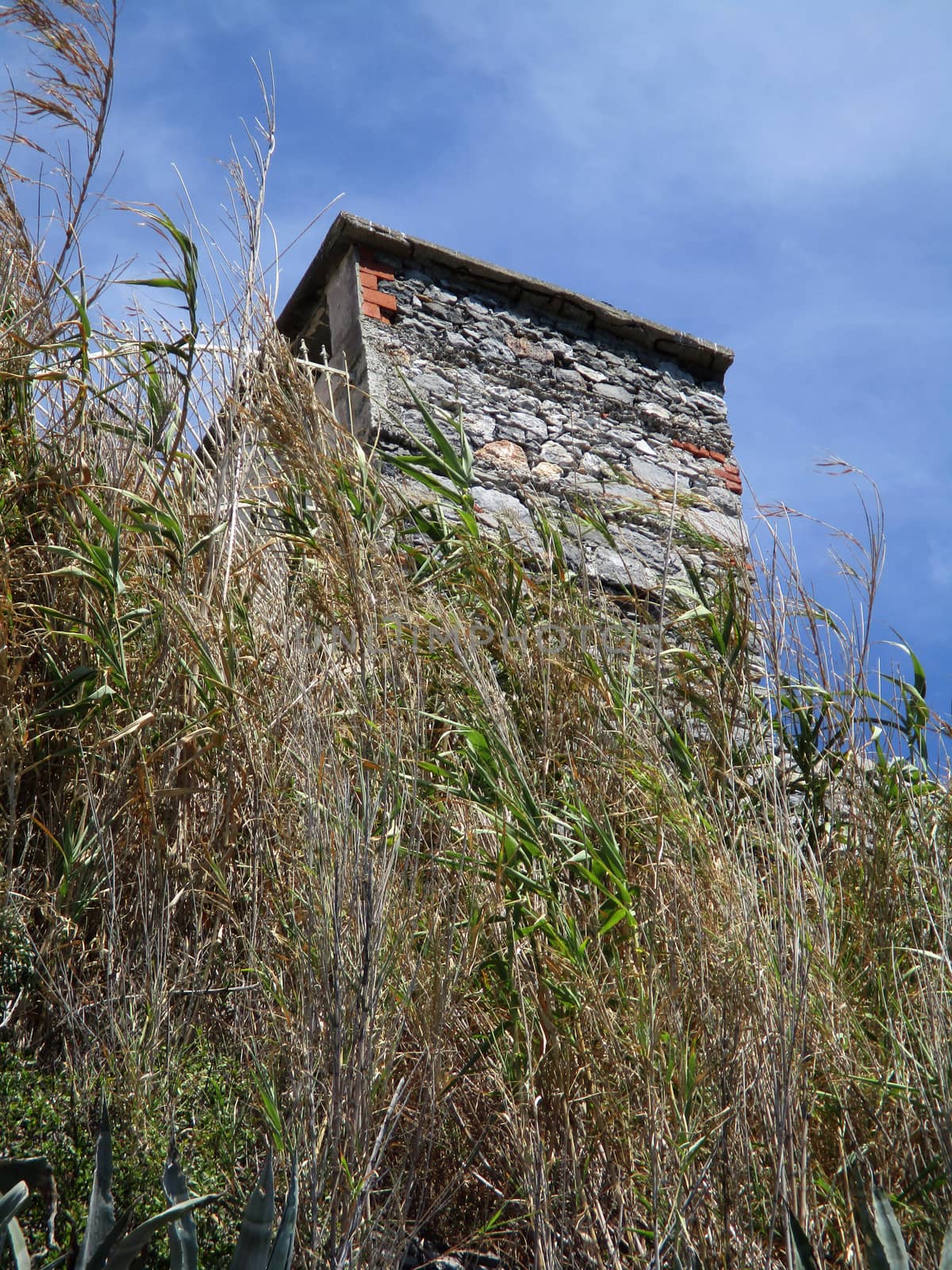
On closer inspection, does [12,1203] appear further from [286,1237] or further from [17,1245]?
[286,1237]

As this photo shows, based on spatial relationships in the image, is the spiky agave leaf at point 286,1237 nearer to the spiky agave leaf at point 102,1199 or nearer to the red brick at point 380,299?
the spiky agave leaf at point 102,1199

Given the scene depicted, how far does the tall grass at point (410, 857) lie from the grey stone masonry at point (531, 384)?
1.50m

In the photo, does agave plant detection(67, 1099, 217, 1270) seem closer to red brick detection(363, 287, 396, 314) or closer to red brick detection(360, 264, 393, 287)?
red brick detection(363, 287, 396, 314)

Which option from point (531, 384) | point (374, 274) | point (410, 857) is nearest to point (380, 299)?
point (374, 274)

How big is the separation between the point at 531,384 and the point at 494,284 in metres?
0.58

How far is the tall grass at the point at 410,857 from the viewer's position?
82.0 inches

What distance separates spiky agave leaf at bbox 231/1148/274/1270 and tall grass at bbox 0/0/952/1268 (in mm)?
80

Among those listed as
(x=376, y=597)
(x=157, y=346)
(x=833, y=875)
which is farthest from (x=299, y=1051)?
(x=157, y=346)

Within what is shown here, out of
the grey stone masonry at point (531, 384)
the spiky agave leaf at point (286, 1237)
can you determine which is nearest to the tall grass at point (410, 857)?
the spiky agave leaf at point (286, 1237)

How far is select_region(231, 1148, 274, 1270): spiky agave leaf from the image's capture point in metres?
1.81

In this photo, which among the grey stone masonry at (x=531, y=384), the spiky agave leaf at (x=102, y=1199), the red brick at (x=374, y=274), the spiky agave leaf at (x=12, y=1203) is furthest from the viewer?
the red brick at (x=374, y=274)

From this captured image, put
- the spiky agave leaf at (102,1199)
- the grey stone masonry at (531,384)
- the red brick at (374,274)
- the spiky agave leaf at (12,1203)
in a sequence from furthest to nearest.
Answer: the red brick at (374,274)
the grey stone masonry at (531,384)
the spiky agave leaf at (102,1199)
the spiky agave leaf at (12,1203)

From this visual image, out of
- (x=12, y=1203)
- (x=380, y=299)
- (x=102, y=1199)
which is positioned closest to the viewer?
(x=12, y=1203)

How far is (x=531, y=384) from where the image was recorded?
218 inches
